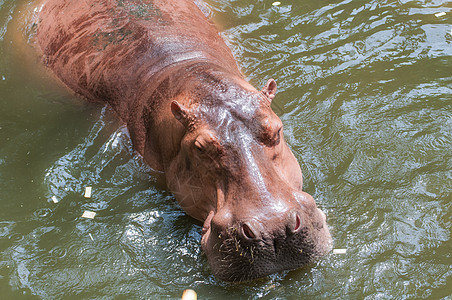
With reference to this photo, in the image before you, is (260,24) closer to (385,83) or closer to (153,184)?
(385,83)

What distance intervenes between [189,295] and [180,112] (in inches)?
59.6

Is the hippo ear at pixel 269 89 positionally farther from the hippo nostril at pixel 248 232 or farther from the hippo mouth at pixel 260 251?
the hippo nostril at pixel 248 232

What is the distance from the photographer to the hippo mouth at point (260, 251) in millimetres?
3486

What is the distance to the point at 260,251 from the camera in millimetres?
3504

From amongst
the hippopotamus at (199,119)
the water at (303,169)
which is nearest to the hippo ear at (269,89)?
the hippopotamus at (199,119)

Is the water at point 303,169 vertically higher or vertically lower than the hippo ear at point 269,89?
lower

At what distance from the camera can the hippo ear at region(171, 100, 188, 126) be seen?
425 centimetres

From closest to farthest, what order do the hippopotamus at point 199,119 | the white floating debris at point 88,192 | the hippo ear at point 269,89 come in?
the hippopotamus at point 199,119, the hippo ear at point 269,89, the white floating debris at point 88,192

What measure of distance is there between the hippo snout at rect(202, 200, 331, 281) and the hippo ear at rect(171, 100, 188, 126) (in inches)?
38.4

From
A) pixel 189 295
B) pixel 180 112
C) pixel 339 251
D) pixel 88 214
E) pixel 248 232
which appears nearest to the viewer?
pixel 248 232

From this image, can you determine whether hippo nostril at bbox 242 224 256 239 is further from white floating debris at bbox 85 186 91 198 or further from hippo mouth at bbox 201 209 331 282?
white floating debris at bbox 85 186 91 198

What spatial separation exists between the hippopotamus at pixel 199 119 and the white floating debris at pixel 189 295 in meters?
0.31

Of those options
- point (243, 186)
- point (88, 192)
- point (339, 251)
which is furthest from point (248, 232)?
point (88, 192)

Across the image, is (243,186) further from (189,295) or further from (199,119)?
(189,295)
